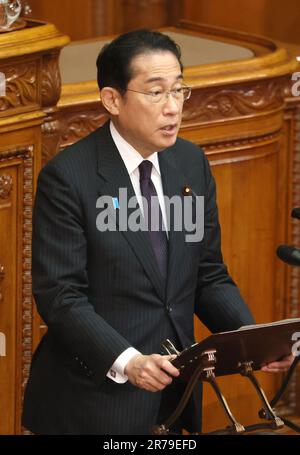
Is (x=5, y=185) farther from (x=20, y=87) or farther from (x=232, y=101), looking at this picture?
(x=232, y=101)

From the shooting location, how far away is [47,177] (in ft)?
8.83

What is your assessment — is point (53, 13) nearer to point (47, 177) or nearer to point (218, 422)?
point (218, 422)

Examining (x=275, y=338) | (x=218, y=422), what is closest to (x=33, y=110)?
(x=275, y=338)

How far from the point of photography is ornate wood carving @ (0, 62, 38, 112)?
323 cm

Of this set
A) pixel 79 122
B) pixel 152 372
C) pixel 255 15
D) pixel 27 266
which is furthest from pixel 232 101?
pixel 152 372

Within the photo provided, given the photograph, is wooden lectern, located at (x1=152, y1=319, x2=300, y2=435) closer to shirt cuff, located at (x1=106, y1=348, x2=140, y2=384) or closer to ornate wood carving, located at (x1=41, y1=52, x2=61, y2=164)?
shirt cuff, located at (x1=106, y1=348, x2=140, y2=384)

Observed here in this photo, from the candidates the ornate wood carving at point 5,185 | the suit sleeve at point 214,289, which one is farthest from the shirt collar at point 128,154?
the ornate wood carving at point 5,185

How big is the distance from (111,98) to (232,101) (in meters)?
1.47

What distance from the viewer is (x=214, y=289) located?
2918 mm

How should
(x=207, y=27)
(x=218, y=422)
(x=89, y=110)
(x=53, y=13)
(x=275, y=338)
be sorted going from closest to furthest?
(x=275, y=338) → (x=89, y=110) → (x=218, y=422) → (x=207, y=27) → (x=53, y=13)

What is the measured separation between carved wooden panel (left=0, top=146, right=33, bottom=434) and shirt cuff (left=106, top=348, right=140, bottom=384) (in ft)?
2.74

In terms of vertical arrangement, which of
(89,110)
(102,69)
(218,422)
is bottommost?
(218,422)

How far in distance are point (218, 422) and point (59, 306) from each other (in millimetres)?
1843

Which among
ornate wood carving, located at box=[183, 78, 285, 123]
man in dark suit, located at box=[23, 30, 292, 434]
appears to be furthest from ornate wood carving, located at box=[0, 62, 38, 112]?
ornate wood carving, located at box=[183, 78, 285, 123]
